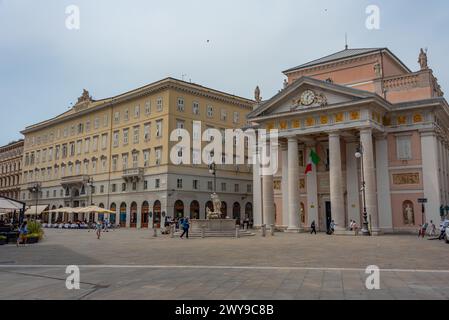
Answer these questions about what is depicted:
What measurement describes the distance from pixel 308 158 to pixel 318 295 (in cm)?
3551

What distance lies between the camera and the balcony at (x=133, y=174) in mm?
57406

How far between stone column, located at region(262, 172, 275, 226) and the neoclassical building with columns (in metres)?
0.10

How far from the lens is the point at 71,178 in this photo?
69125mm

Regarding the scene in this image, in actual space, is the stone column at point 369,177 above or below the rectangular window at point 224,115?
below

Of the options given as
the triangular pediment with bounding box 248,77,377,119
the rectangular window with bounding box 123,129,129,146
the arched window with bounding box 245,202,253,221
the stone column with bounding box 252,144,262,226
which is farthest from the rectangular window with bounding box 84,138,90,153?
the triangular pediment with bounding box 248,77,377,119

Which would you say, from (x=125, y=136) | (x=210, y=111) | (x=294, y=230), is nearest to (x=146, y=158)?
(x=125, y=136)

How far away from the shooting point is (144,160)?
5794 centimetres

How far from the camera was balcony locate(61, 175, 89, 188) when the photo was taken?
66875mm

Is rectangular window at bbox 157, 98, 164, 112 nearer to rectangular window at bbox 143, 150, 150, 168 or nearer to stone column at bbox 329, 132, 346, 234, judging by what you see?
rectangular window at bbox 143, 150, 150, 168

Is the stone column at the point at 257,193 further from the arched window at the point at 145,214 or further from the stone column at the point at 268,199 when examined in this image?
the arched window at the point at 145,214

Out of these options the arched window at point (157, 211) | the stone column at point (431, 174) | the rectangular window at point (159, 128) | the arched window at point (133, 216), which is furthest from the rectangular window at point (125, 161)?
the stone column at point (431, 174)

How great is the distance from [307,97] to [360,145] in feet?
24.2

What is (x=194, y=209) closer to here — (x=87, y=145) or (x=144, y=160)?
(x=144, y=160)

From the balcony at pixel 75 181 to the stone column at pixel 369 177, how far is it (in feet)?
149
